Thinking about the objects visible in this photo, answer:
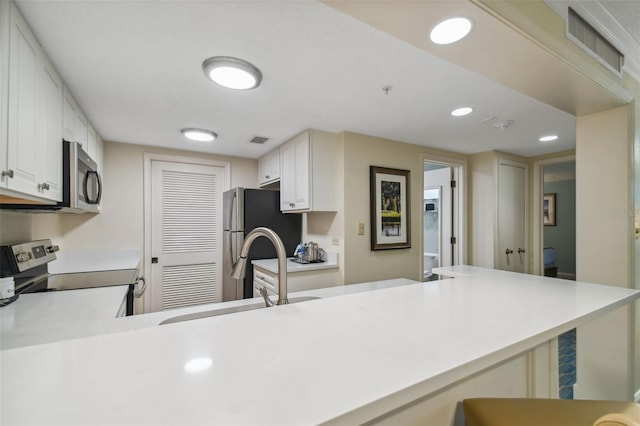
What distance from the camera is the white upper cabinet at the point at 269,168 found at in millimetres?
3331

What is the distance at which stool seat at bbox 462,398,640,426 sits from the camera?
0.72 metres

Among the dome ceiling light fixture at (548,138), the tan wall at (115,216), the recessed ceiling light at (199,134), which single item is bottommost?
the tan wall at (115,216)

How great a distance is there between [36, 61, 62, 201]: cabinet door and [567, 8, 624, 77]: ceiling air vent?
8.23 ft

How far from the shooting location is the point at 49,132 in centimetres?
148

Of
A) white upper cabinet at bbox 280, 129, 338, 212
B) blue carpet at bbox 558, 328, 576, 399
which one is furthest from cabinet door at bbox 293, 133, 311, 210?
blue carpet at bbox 558, 328, 576, 399

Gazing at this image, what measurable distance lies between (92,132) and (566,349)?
4.99m

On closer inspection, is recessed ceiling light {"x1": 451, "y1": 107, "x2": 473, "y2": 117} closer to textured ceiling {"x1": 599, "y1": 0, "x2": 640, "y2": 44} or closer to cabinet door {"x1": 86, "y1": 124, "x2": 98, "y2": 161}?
textured ceiling {"x1": 599, "y1": 0, "x2": 640, "y2": 44}

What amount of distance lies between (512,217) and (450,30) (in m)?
3.48

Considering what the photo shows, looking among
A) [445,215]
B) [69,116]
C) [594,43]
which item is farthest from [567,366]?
[69,116]

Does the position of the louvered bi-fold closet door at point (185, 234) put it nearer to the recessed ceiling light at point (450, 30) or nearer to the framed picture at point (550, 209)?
the recessed ceiling light at point (450, 30)

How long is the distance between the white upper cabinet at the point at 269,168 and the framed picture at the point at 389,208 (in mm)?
1147

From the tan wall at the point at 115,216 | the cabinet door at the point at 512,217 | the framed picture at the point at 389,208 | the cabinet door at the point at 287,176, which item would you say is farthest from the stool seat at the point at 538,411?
the tan wall at the point at 115,216

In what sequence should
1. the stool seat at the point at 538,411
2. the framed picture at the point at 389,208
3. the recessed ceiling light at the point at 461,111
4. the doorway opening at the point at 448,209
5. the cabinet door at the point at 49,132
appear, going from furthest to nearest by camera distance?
the doorway opening at the point at 448,209, the framed picture at the point at 389,208, the recessed ceiling light at the point at 461,111, the cabinet door at the point at 49,132, the stool seat at the point at 538,411

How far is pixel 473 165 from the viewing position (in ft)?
12.3
